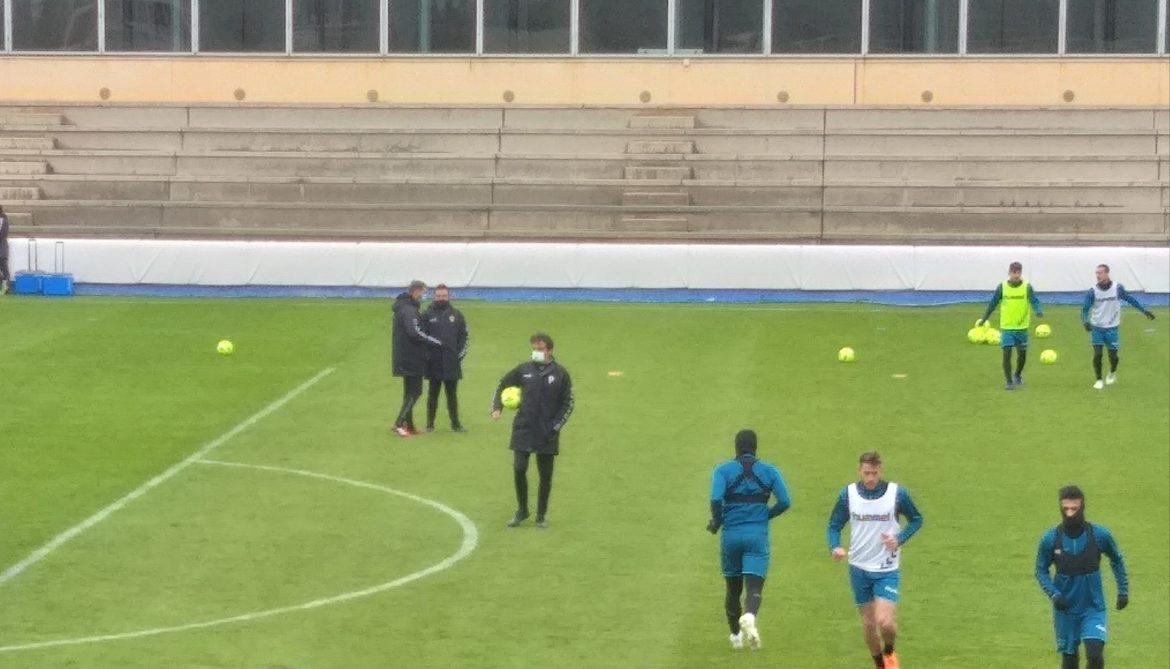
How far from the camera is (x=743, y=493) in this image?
17062 mm

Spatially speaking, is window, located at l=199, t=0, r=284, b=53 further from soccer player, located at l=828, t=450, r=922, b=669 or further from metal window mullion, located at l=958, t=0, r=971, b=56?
soccer player, located at l=828, t=450, r=922, b=669

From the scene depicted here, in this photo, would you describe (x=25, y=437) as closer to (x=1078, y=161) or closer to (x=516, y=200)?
(x=516, y=200)

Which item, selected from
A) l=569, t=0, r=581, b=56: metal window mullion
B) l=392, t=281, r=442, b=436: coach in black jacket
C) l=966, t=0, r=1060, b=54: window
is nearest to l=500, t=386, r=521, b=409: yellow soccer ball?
l=392, t=281, r=442, b=436: coach in black jacket

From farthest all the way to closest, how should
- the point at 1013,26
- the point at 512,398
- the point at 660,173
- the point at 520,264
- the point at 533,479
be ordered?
the point at 1013,26
the point at 660,173
the point at 520,264
the point at 512,398
the point at 533,479

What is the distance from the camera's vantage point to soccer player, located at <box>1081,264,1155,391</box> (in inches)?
1197

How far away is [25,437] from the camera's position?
26828 mm

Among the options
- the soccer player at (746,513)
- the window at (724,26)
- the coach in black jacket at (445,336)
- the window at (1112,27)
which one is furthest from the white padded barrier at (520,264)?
the soccer player at (746,513)

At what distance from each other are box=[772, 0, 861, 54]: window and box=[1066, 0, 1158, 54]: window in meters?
5.30

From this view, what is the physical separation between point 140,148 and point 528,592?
3238 centimetres

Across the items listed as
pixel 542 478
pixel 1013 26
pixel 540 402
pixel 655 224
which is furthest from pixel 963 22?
pixel 540 402

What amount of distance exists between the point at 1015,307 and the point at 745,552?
14.3 meters

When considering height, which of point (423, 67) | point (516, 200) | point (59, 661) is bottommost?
point (59, 661)

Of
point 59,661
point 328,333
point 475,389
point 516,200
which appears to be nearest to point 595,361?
point 475,389

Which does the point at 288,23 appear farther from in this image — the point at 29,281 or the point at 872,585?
the point at 872,585
